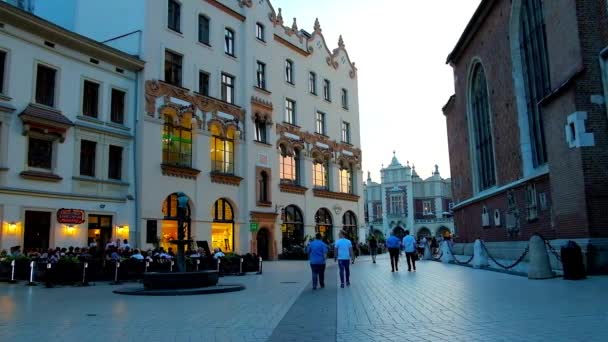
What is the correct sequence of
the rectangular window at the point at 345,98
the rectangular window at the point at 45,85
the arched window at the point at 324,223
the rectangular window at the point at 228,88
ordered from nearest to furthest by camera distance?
1. the rectangular window at the point at 45,85
2. the rectangular window at the point at 228,88
3. the arched window at the point at 324,223
4. the rectangular window at the point at 345,98

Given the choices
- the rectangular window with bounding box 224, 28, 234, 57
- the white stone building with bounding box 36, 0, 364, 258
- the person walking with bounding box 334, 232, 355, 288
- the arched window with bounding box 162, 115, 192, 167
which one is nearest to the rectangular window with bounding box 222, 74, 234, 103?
the white stone building with bounding box 36, 0, 364, 258

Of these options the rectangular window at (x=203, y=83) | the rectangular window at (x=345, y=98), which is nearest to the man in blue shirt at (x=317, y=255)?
the rectangular window at (x=203, y=83)

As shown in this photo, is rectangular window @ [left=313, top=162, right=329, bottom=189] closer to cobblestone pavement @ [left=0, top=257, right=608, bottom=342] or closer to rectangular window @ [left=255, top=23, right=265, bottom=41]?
rectangular window @ [left=255, top=23, right=265, bottom=41]

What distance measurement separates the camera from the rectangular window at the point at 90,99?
2594 cm

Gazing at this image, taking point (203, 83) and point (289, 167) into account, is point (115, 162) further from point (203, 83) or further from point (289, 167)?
point (289, 167)

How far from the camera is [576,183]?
15.6m

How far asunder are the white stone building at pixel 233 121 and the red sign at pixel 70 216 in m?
3.42

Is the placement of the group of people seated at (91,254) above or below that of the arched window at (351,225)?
below

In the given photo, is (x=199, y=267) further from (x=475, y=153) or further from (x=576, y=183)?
(x=475, y=153)

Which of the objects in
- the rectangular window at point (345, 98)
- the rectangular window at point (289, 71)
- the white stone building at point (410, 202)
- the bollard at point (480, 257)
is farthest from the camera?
the white stone building at point (410, 202)

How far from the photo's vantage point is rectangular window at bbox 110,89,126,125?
2728 centimetres

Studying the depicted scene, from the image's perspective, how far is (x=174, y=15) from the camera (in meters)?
31.8

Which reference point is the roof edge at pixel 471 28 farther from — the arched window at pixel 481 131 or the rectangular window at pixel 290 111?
the rectangular window at pixel 290 111

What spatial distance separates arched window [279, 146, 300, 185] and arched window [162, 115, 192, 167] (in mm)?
9661
